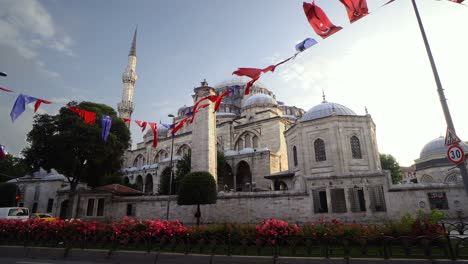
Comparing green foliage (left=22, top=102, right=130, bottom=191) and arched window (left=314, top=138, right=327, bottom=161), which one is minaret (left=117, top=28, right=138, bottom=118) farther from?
arched window (left=314, top=138, right=327, bottom=161)

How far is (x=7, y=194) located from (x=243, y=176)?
2356 centimetres

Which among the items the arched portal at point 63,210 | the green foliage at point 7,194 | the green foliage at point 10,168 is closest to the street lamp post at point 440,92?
the arched portal at point 63,210

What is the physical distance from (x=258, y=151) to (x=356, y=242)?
21372 mm

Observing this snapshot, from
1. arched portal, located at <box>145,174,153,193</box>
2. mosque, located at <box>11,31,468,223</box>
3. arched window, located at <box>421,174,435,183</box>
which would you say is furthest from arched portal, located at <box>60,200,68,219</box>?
arched window, located at <box>421,174,435,183</box>

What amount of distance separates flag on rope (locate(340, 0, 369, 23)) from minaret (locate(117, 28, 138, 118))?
40639mm

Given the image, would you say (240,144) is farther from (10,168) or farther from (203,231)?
(10,168)

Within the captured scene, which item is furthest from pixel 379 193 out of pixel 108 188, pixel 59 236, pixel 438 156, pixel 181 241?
pixel 438 156

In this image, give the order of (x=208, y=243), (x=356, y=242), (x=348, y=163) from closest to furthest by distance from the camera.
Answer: (x=356, y=242) < (x=208, y=243) < (x=348, y=163)

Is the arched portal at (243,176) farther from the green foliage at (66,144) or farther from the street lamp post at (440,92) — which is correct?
the street lamp post at (440,92)

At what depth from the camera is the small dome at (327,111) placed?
63.5ft

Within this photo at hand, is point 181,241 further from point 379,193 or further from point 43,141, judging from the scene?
point 43,141

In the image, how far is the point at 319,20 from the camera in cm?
689

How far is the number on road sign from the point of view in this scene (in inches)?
218

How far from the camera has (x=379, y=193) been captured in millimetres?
13273
